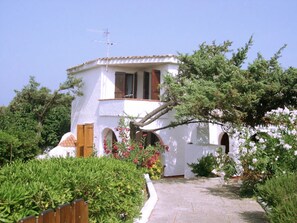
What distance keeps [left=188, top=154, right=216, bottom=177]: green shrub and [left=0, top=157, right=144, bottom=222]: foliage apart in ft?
27.6

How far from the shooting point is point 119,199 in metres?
6.27

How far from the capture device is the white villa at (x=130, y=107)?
18906 mm

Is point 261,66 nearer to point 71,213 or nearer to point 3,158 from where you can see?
point 3,158

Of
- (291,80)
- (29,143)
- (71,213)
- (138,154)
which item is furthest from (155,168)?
(71,213)

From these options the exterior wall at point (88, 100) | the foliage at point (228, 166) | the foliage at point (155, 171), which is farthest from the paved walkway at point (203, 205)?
the exterior wall at point (88, 100)

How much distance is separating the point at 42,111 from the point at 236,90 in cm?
1639

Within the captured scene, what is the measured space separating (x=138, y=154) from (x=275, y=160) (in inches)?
219

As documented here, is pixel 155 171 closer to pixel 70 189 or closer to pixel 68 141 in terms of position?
pixel 68 141

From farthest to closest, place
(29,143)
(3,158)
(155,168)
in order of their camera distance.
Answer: (155,168) → (29,143) → (3,158)

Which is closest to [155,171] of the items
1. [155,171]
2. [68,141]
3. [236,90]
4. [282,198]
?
[155,171]

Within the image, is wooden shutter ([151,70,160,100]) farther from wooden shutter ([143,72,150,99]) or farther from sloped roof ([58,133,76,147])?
sloped roof ([58,133,76,147])

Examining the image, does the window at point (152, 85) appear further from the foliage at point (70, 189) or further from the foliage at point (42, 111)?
the foliage at point (70, 189)

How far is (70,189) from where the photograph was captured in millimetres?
4684

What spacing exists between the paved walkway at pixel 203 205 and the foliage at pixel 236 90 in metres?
2.64
